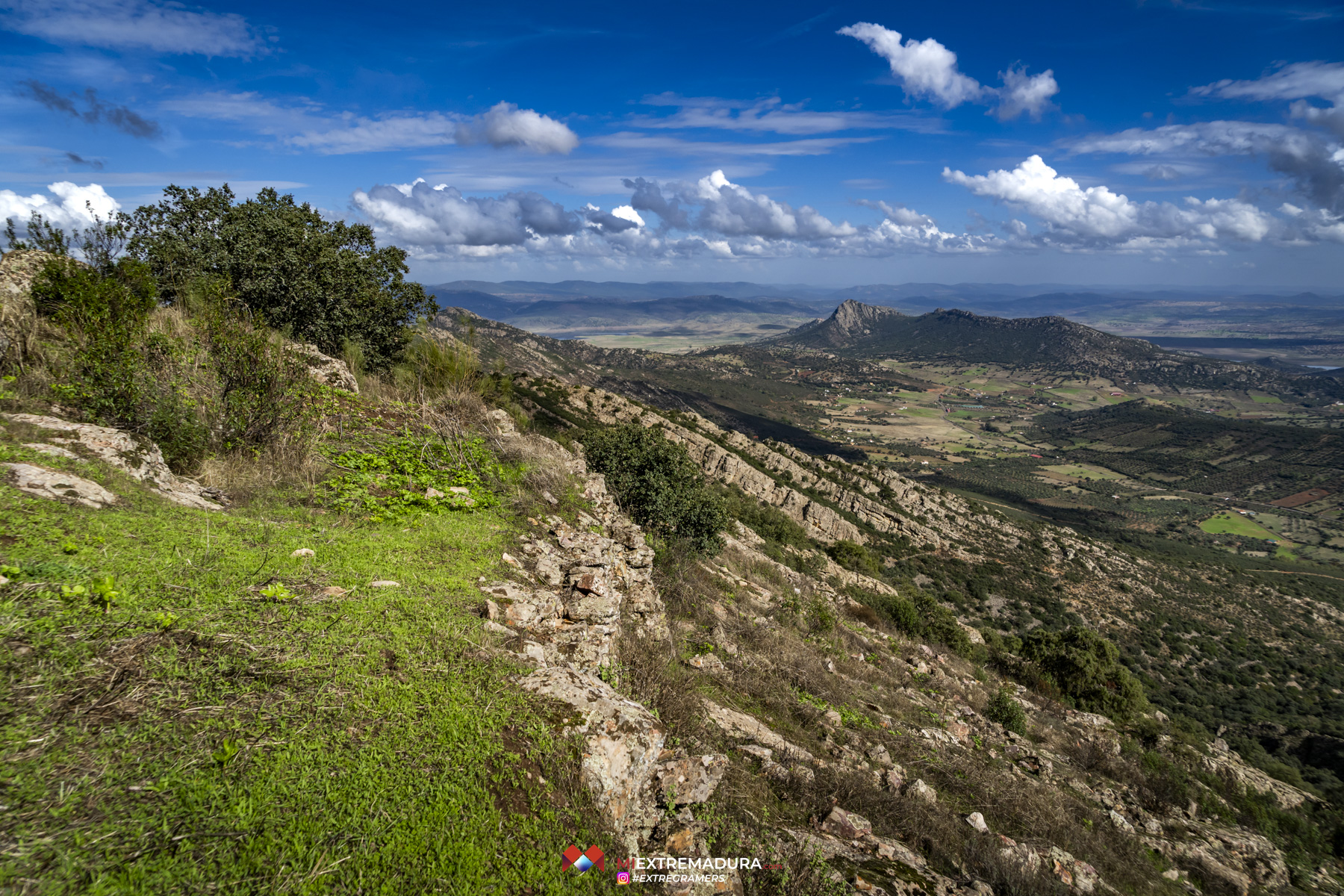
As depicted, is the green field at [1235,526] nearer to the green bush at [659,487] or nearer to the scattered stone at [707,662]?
the green bush at [659,487]

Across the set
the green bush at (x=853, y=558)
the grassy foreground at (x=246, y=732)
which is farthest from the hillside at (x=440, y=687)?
the green bush at (x=853, y=558)

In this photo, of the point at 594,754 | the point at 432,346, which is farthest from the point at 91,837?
the point at 432,346

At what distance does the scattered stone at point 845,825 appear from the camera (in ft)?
19.4

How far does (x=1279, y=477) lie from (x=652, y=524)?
8640 inches

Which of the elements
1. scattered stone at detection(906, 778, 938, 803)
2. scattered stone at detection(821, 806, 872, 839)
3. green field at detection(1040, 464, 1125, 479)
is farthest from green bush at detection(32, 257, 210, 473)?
green field at detection(1040, 464, 1125, 479)

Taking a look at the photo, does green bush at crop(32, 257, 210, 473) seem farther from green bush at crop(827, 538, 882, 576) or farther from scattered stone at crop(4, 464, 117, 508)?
green bush at crop(827, 538, 882, 576)

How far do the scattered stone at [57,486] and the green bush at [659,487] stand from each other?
Result: 1107cm

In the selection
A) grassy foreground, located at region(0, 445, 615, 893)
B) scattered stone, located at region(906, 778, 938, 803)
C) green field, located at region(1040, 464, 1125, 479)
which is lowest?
green field, located at region(1040, 464, 1125, 479)

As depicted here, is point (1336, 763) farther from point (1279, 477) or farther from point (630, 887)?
point (1279, 477)

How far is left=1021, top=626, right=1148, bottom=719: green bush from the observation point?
23.1 meters

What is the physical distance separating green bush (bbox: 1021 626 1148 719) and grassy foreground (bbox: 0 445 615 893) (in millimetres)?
28376

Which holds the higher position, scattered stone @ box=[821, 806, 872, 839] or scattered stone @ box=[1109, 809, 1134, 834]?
scattered stone @ box=[821, 806, 872, 839]

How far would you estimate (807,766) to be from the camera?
23.1 feet

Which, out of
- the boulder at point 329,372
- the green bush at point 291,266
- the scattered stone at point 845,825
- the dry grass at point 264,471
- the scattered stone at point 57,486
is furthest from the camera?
the green bush at point 291,266
